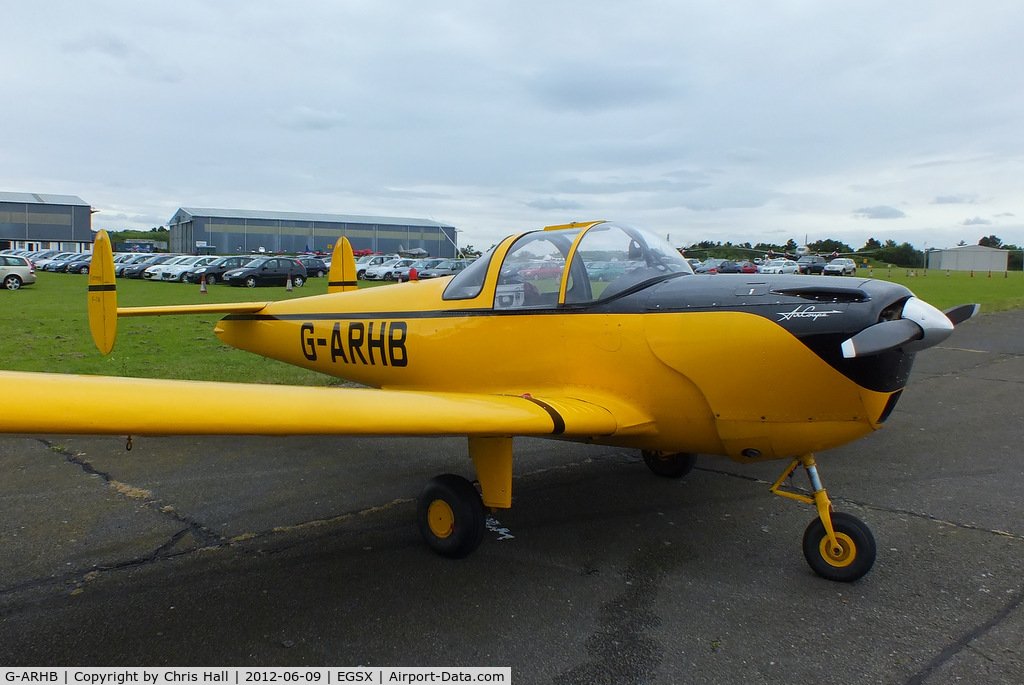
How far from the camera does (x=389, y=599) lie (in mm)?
3676

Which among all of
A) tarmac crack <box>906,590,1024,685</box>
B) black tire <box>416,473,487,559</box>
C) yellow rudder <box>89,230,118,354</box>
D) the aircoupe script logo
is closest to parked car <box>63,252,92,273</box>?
yellow rudder <box>89,230,118,354</box>

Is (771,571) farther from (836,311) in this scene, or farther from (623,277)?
(623,277)

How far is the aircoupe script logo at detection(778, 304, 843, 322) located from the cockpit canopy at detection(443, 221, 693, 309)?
95 cm

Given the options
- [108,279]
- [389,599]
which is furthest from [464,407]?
[108,279]

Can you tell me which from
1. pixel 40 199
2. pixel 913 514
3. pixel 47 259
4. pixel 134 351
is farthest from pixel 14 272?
pixel 40 199

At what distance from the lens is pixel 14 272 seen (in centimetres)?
2631

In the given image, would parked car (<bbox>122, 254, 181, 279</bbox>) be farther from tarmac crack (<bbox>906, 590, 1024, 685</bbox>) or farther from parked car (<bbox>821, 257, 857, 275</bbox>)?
tarmac crack (<bbox>906, 590, 1024, 685</bbox>)

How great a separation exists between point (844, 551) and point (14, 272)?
101 ft

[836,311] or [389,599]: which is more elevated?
[836,311]

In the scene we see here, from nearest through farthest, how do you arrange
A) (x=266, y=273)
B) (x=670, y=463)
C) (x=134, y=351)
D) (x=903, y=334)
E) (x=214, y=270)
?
(x=903, y=334)
(x=670, y=463)
(x=134, y=351)
(x=266, y=273)
(x=214, y=270)

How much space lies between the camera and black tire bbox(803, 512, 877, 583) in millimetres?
3834

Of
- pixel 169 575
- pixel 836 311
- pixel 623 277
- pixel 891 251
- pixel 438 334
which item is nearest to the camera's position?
pixel 836 311

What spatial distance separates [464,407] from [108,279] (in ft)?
15.2

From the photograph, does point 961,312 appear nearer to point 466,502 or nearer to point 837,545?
point 837,545
